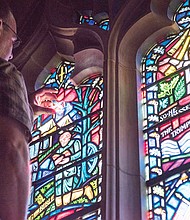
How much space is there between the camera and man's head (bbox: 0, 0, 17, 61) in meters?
1.72

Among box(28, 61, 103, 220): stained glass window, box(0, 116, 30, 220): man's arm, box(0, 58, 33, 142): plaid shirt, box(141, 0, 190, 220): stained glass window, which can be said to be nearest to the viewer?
box(0, 116, 30, 220): man's arm

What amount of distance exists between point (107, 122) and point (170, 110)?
15.8 inches

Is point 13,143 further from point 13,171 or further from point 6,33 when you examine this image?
point 6,33

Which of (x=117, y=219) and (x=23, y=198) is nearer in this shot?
(x=23, y=198)

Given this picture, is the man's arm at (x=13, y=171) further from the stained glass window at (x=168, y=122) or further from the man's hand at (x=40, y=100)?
the stained glass window at (x=168, y=122)

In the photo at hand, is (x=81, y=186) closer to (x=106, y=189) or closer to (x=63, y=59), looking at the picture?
(x=106, y=189)

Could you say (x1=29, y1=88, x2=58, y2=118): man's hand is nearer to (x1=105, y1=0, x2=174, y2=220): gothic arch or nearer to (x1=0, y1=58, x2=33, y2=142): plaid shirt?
(x1=0, y1=58, x2=33, y2=142): plaid shirt

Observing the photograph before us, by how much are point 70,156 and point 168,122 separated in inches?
30.2

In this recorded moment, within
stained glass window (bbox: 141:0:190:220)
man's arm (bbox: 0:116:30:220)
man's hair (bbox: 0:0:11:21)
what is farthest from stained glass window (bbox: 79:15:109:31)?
man's arm (bbox: 0:116:30:220)

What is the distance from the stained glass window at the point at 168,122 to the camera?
12.2ft

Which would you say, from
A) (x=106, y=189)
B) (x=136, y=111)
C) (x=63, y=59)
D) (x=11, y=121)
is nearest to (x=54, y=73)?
(x=63, y=59)

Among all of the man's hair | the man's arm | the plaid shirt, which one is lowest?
the man's arm

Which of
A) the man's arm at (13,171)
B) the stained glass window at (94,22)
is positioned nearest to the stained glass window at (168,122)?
the stained glass window at (94,22)

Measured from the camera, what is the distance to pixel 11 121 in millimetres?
1544
